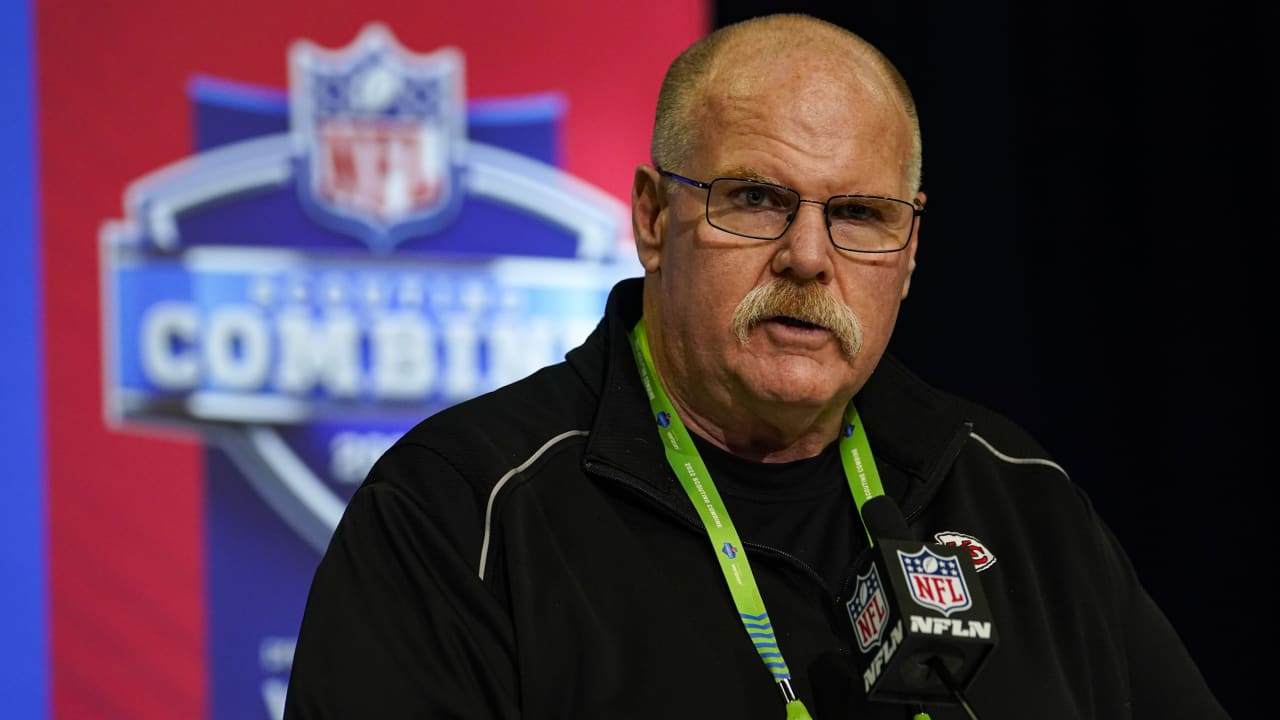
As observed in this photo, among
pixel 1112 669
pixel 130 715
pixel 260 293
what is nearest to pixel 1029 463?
pixel 1112 669

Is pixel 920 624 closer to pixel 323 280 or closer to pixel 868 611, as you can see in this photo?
pixel 868 611

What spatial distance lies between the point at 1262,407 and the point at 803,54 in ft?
7.09

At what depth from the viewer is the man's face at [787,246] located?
1.59 metres

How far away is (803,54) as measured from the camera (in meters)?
1.63

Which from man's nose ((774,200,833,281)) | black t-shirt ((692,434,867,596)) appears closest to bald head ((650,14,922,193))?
man's nose ((774,200,833,281))

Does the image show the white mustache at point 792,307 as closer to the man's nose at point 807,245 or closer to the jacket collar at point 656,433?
the man's nose at point 807,245

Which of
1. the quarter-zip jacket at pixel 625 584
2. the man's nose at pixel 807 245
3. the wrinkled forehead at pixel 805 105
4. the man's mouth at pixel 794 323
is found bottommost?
the quarter-zip jacket at pixel 625 584

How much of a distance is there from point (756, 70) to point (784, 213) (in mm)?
188

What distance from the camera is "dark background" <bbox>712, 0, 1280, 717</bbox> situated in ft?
10.3

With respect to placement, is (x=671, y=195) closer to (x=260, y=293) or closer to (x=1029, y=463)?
(x=1029, y=463)

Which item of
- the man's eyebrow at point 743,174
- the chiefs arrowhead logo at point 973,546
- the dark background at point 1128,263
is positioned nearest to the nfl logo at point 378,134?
the dark background at point 1128,263

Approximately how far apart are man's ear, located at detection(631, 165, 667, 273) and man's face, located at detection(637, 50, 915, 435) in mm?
66

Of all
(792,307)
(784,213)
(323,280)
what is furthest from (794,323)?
(323,280)

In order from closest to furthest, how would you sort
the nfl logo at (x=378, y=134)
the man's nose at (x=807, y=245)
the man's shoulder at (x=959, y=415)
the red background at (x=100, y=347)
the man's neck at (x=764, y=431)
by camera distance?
the man's nose at (x=807, y=245) → the man's neck at (x=764, y=431) → the man's shoulder at (x=959, y=415) → the red background at (x=100, y=347) → the nfl logo at (x=378, y=134)
